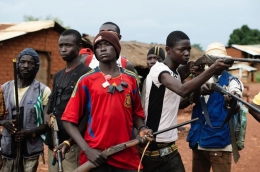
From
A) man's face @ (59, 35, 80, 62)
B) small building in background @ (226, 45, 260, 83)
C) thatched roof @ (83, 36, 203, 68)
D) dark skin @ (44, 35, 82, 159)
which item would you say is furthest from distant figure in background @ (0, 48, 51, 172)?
small building in background @ (226, 45, 260, 83)

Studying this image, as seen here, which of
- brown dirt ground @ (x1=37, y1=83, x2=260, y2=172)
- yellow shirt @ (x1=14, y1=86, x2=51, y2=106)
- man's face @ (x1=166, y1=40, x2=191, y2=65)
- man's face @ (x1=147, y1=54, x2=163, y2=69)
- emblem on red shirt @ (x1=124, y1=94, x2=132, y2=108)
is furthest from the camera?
brown dirt ground @ (x1=37, y1=83, x2=260, y2=172)

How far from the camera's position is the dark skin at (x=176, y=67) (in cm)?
325

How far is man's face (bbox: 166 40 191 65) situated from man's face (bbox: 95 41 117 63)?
2.63 feet

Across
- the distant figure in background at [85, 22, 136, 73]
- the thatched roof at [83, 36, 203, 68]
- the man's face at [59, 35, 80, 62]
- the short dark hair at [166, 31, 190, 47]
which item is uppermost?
the short dark hair at [166, 31, 190, 47]

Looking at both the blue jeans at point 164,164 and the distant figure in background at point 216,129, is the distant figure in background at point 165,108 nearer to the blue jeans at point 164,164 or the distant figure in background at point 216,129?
the blue jeans at point 164,164

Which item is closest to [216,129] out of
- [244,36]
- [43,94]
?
[43,94]

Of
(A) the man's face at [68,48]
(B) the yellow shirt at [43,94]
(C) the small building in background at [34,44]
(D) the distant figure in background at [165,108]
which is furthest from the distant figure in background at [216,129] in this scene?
(C) the small building in background at [34,44]

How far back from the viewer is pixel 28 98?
4527mm

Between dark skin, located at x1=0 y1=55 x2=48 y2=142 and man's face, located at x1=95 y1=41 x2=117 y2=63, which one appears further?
dark skin, located at x1=0 y1=55 x2=48 y2=142

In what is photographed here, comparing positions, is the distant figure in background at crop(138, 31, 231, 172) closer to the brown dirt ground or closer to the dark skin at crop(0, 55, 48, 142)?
the dark skin at crop(0, 55, 48, 142)

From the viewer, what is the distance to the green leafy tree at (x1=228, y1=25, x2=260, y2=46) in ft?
204

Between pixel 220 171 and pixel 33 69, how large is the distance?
2.36 m

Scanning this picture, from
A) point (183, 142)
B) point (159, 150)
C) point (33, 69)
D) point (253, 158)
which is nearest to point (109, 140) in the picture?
point (159, 150)

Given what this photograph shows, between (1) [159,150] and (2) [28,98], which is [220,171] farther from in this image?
(2) [28,98]
